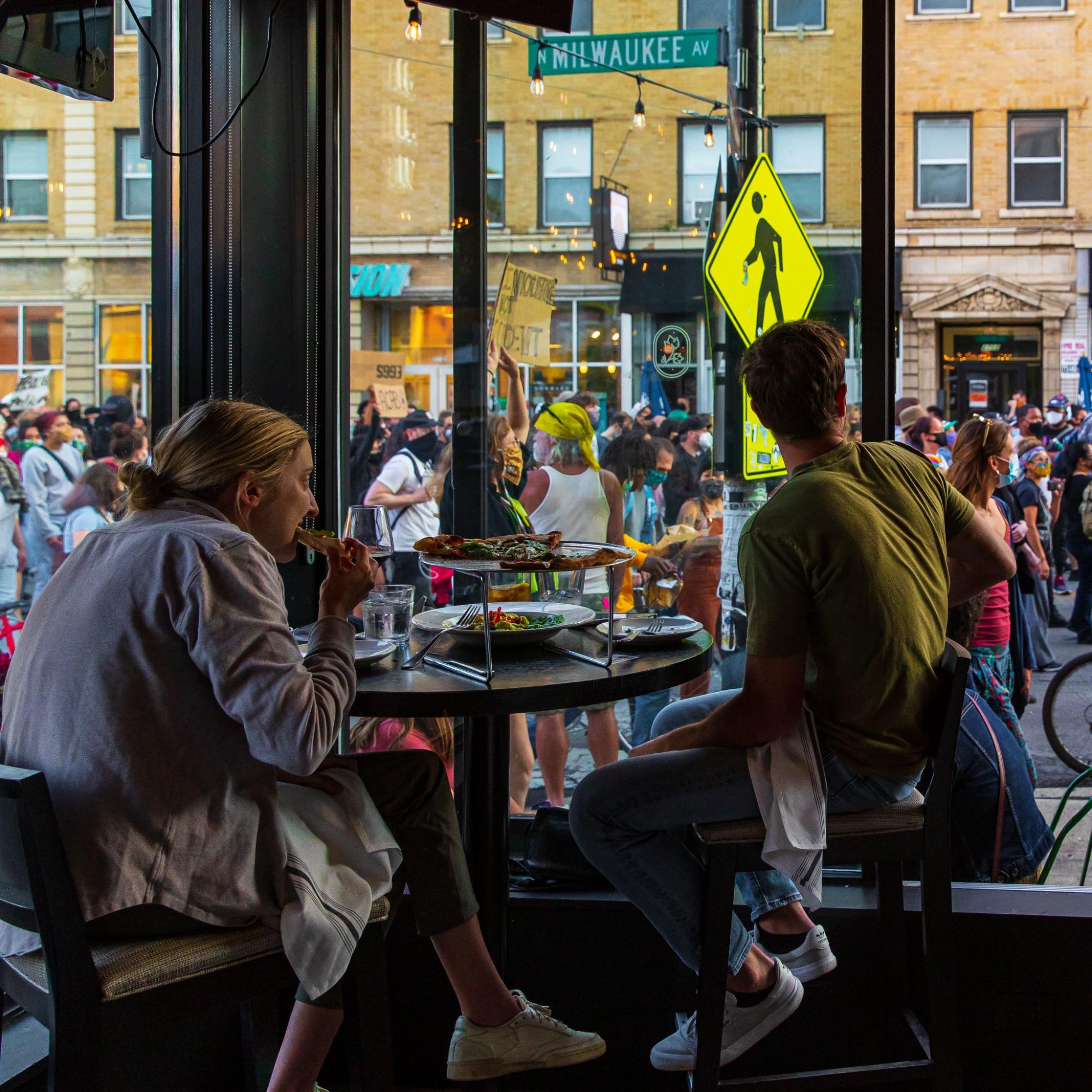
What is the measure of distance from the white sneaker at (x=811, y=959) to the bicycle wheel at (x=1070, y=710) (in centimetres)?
326

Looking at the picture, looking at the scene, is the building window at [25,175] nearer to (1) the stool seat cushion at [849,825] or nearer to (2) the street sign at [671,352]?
(1) the stool seat cushion at [849,825]

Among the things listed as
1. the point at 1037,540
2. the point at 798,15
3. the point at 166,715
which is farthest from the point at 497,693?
the point at 1037,540

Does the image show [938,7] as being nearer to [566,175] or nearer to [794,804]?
[566,175]

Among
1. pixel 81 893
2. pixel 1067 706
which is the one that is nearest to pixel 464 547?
pixel 81 893

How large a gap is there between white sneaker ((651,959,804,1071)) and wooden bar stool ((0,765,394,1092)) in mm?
713

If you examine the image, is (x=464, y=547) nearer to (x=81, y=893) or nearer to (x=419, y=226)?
(x=81, y=893)

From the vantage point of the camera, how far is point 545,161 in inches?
146

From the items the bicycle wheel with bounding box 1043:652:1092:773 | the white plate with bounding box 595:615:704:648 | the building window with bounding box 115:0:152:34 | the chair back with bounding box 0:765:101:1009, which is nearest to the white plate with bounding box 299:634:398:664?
the white plate with bounding box 595:615:704:648

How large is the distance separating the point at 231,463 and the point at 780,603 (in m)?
0.88

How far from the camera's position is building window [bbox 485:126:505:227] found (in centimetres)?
334

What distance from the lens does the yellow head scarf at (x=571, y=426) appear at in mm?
3684

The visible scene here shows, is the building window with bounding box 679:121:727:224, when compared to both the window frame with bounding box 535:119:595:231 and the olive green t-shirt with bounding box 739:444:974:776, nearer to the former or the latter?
the window frame with bounding box 535:119:595:231

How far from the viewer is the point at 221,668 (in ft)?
4.89

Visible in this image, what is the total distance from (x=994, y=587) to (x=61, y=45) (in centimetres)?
269
